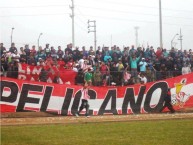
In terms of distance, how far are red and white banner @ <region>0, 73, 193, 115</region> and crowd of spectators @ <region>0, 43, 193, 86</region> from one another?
0.46 m

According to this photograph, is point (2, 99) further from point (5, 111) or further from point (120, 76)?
point (120, 76)

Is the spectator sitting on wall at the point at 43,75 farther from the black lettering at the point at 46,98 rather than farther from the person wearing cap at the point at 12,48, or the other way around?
the person wearing cap at the point at 12,48

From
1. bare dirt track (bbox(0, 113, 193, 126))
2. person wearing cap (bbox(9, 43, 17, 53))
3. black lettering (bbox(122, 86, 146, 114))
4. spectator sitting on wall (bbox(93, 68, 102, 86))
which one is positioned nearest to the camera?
bare dirt track (bbox(0, 113, 193, 126))

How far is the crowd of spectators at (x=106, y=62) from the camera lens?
2359cm

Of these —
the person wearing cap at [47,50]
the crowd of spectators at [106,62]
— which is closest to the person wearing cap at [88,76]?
the crowd of spectators at [106,62]

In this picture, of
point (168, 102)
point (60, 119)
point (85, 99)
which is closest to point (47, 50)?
point (85, 99)

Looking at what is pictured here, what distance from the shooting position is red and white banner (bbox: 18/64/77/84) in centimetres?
2311

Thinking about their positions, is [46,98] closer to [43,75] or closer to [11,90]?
[43,75]

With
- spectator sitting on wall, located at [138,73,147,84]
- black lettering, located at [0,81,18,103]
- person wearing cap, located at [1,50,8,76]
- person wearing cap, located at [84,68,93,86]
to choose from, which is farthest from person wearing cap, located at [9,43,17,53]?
spectator sitting on wall, located at [138,73,147,84]

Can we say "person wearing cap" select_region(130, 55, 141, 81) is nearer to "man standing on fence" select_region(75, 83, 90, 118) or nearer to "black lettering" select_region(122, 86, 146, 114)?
"black lettering" select_region(122, 86, 146, 114)

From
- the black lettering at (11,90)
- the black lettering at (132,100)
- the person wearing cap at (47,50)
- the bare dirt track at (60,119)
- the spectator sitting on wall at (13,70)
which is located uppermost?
the person wearing cap at (47,50)

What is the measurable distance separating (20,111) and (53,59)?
11.9 feet

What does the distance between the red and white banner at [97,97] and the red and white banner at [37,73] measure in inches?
12.3

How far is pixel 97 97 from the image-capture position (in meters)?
25.5
